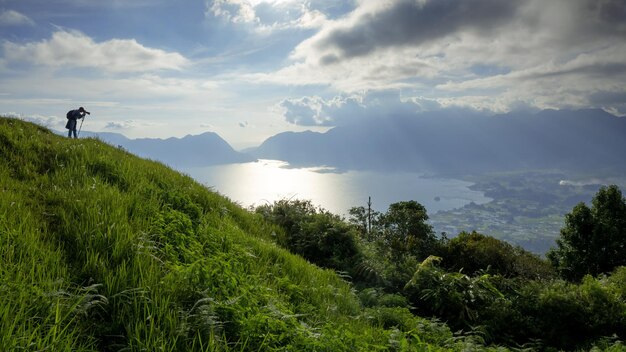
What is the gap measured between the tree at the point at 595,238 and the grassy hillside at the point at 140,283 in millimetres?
30535

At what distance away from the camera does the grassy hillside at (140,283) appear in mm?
2883

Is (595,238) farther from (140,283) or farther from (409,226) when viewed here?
(140,283)

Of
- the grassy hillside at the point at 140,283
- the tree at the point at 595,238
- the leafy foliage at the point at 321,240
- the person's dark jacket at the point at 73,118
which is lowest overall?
the tree at the point at 595,238

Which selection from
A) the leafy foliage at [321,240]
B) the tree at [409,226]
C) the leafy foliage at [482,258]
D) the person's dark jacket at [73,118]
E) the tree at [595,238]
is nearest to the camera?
the leafy foliage at [321,240]

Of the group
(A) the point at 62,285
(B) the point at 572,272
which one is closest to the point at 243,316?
(A) the point at 62,285

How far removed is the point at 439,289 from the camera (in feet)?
29.8

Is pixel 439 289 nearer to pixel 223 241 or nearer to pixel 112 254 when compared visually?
pixel 223 241

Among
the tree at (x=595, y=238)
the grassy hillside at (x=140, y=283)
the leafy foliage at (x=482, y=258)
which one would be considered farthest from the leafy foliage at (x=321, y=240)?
the tree at (x=595, y=238)

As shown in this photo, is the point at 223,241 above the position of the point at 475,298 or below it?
above

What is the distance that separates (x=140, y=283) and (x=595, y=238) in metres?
36.0

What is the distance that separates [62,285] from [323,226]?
8958 mm

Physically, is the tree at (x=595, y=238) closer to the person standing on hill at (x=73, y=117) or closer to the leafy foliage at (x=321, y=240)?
the leafy foliage at (x=321, y=240)

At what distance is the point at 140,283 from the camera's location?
348cm

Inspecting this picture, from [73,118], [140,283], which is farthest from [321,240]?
[73,118]
